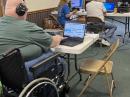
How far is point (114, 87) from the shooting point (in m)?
3.40

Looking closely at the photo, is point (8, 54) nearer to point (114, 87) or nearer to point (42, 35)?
point (42, 35)

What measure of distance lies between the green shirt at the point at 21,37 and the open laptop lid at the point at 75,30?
0.71 metres

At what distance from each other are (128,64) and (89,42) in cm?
156

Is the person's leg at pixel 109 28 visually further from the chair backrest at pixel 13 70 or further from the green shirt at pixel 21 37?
the chair backrest at pixel 13 70

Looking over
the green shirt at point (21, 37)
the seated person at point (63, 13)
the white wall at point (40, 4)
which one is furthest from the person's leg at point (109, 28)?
the green shirt at point (21, 37)

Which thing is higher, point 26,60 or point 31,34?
point 31,34

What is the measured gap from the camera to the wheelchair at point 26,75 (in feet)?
6.73

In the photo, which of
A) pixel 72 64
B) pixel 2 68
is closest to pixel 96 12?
pixel 72 64

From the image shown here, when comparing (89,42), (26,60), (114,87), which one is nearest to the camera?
(26,60)

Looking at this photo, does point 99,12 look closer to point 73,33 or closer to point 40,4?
point 40,4

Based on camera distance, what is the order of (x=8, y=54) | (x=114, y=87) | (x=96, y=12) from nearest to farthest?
(x=8, y=54)
(x=114, y=87)
(x=96, y=12)

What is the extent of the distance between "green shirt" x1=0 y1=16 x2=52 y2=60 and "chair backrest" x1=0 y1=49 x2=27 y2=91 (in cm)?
23

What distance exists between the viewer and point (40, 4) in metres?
5.57

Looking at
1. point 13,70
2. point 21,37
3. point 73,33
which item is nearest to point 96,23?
point 73,33
